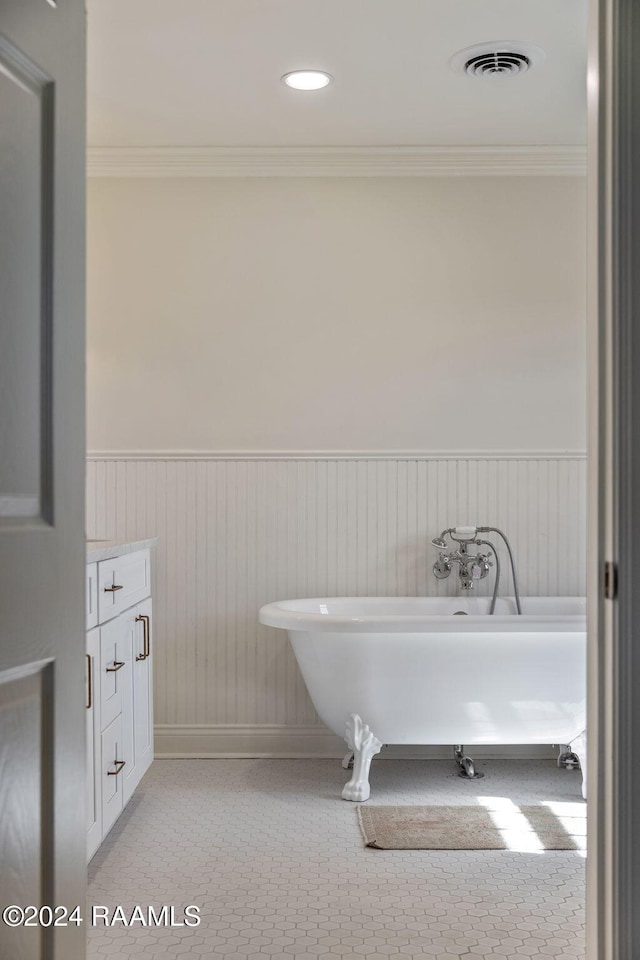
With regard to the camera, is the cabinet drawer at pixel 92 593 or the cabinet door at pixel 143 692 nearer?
the cabinet drawer at pixel 92 593

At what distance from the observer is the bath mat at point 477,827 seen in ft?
9.37

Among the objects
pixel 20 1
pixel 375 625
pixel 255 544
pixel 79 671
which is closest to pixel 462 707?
pixel 375 625

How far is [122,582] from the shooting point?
2.96 meters

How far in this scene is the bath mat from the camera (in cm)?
286

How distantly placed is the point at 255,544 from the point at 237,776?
958 mm

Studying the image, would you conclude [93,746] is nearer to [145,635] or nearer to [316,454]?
[145,635]

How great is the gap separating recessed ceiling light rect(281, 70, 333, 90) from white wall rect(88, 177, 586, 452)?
66 cm

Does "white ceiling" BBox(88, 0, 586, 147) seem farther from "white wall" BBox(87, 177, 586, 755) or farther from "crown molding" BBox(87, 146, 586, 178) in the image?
"white wall" BBox(87, 177, 586, 755)

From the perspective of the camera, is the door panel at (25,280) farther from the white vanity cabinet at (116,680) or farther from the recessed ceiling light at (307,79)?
A: the recessed ceiling light at (307,79)

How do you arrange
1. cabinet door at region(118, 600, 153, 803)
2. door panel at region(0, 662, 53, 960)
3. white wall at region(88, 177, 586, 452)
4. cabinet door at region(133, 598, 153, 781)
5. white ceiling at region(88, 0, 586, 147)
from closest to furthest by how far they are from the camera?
door panel at region(0, 662, 53, 960) → white ceiling at region(88, 0, 586, 147) → cabinet door at region(118, 600, 153, 803) → cabinet door at region(133, 598, 153, 781) → white wall at region(88, 177, 586, 452)

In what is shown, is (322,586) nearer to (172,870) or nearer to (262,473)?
(262,473)

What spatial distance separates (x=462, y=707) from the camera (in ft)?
10.6

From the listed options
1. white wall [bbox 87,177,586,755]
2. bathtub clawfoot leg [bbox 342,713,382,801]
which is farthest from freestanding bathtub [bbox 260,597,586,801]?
white wall [bbox 87,177,586,755]

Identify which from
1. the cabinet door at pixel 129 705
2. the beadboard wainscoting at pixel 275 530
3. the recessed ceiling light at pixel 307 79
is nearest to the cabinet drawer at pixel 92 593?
the cabinet door at pixel 129 705
